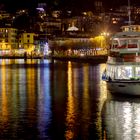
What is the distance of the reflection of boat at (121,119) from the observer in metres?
Answer: 15.9

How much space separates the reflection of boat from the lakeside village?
90.9m

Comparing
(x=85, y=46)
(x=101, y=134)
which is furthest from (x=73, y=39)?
(x=101, y=134)

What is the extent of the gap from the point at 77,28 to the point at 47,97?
462 ft

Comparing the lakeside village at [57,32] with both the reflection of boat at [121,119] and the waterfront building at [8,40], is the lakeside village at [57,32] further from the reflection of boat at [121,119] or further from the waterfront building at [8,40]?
the reflection of boat at [121,119]

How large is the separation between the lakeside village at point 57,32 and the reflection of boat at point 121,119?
90.9 meters

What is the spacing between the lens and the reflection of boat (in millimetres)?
15852

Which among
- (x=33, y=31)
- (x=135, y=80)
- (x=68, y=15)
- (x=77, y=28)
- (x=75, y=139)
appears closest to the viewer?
(x=75, y=139)

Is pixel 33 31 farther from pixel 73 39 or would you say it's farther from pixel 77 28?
pixel 77 28

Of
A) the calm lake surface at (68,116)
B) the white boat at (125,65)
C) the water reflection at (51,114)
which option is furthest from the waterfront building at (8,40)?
the white boat at (125,65)

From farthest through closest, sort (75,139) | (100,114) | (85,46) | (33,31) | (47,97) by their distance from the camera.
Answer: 1. (33,31)
2. (85,46)
3. (47,97)
4. (100,114)
5. (75,139)

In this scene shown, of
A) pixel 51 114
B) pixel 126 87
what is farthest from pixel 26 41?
pixel 51 114

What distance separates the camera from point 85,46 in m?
137

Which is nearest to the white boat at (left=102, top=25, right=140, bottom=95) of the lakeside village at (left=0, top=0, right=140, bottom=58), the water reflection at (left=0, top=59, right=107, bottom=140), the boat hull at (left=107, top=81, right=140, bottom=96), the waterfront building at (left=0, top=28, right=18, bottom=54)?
the boat hull at (left=107, top=81, right=140, bottom=96)

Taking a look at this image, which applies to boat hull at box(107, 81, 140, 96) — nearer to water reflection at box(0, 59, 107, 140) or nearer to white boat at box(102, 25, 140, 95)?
white boat at box(102, 25, 140, 95)
